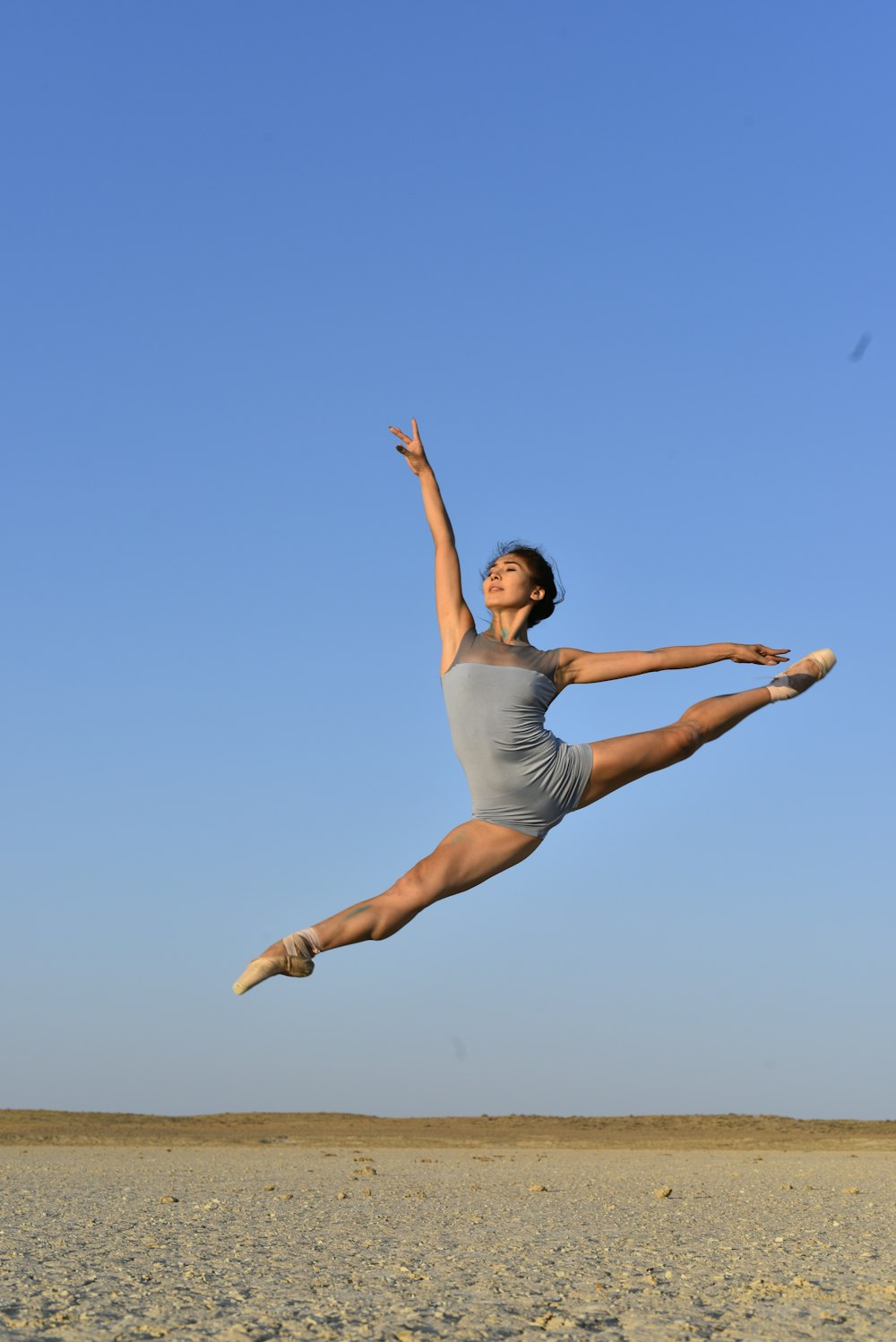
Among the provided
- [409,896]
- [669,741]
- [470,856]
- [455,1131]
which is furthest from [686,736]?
[455,1131]

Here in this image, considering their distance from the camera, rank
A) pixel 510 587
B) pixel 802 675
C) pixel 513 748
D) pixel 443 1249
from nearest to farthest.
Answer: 1. pixel 513 748
2. pixel 510 587
3. pixel 802 675
4. pixel 443 1249

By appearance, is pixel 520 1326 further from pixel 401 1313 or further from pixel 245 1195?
pixel 245 1195

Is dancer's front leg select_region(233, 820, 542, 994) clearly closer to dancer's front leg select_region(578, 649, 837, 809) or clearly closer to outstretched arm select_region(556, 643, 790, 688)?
dancer's front leg select_region(578, 649, 837, 809)

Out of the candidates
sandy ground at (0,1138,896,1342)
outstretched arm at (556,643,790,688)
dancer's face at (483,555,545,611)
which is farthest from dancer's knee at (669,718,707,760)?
sandy ground at (0,1138,896,1342)

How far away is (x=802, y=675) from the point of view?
8.70 metres

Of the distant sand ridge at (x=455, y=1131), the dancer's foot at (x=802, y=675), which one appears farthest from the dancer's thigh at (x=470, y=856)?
the distant sand ridge at (x=455, y=1131)

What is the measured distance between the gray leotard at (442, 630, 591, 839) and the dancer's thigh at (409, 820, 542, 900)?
0.07m

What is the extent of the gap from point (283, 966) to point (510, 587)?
259cm

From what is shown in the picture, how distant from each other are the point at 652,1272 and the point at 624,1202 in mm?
6262

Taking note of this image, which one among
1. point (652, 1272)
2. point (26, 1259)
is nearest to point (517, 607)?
point (652, 1272)

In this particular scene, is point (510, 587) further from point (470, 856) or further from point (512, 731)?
point (470, 856)

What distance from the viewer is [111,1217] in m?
12.6

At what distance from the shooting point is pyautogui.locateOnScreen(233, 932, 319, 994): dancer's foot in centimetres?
693

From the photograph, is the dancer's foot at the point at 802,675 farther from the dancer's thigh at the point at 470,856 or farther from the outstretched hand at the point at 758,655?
the dancer's thigh at the point at 470,856
